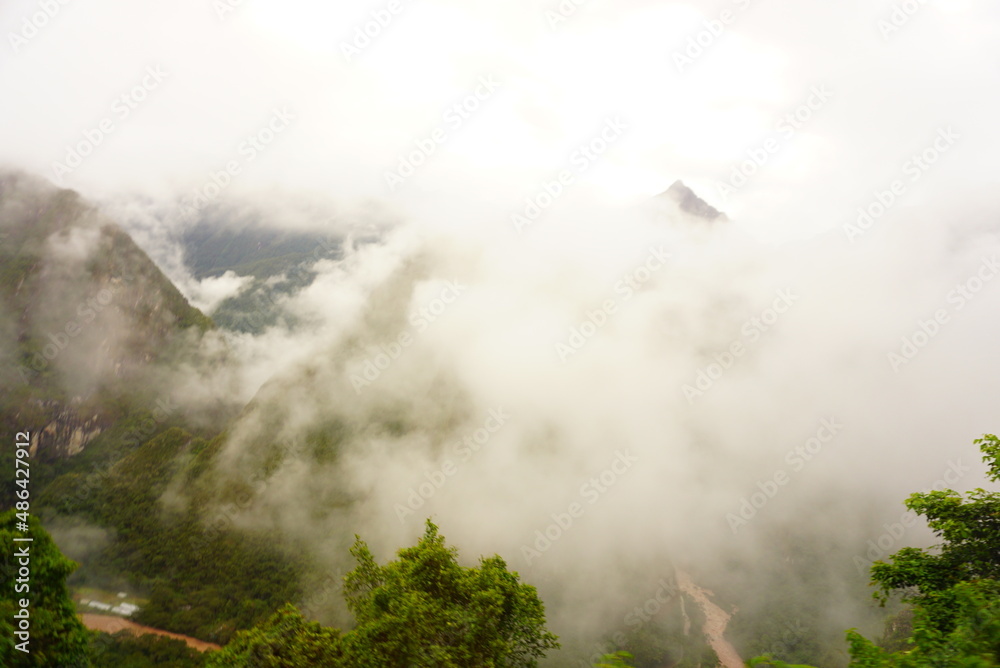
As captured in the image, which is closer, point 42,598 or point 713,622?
point 42,598

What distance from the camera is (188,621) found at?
131 m

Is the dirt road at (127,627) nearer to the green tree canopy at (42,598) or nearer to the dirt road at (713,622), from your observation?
the green tree canopy at (42,598)

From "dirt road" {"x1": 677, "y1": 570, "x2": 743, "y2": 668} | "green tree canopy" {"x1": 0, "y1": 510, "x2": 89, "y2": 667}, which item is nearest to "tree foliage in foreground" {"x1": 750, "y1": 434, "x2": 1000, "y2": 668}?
"green tree canopy" {"x1": 0, "y1": 510, "x2": 89, "y2": 667}

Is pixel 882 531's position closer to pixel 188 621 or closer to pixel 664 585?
pixel 664 585

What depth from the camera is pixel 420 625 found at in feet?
54.7

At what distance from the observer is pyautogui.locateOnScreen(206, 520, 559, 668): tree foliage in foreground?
54.4 ft

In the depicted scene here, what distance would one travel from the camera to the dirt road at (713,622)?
136250 mm

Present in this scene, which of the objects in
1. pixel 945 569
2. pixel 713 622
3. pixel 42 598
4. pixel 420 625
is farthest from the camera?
pixel 713 622

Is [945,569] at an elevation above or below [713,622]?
above

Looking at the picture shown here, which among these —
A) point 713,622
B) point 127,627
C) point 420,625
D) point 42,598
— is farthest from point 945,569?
point 713,622

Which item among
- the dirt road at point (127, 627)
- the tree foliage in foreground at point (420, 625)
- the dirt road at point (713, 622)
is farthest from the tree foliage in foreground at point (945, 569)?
the dirt road at point (127, 627)

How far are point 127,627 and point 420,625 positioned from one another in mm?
165796

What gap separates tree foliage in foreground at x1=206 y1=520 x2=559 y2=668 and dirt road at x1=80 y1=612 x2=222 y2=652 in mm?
142057

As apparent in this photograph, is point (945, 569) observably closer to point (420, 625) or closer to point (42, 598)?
point (420, 625)
